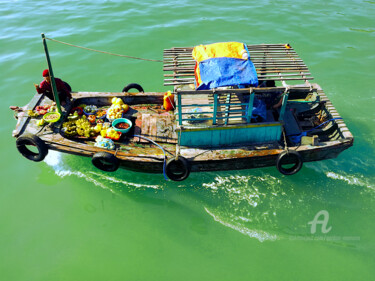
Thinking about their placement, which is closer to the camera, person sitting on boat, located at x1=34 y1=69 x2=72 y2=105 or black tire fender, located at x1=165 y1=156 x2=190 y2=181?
black tire fender, located at x1=165 y1=156 x2=190 y2=181

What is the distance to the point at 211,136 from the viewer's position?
22.4ft

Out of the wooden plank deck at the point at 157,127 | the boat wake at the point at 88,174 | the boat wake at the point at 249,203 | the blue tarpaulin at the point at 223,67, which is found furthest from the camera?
the boat wake at the point at 88,174

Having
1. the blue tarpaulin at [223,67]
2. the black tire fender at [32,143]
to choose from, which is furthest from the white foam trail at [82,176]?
the blue tarpaulin at [223,67]

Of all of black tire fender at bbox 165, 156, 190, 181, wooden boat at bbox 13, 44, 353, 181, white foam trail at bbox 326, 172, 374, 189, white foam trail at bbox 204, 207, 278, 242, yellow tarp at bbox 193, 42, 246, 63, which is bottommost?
white foam trail at bbox 204, 207, 278, 242

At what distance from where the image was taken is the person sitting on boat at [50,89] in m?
7.21

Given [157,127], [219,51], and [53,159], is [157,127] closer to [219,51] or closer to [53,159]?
[219,51]

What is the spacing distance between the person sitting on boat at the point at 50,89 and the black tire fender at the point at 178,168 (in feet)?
12.8

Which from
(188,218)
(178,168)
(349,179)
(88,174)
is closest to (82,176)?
(88,174)

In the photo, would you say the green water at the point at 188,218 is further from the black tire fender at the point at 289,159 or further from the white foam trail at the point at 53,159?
the black tire fender at the point at 289,159

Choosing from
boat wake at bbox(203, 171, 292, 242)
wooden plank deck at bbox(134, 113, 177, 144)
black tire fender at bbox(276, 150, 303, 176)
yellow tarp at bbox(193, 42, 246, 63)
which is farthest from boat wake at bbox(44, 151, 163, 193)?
yellow tarp at bbox(193, 42, 246, 63)

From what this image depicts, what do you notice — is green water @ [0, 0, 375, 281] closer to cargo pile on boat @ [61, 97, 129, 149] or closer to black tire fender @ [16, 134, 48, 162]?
cargo pile on boat @ [61, 97, 129, 149]

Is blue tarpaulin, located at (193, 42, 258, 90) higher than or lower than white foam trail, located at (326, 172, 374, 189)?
higher

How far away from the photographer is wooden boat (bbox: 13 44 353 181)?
6.54m

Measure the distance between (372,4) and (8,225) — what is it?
74.1 ft
